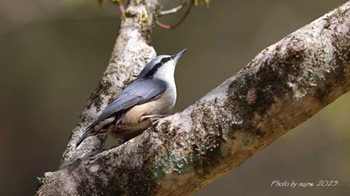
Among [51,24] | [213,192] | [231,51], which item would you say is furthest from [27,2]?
[213,192]

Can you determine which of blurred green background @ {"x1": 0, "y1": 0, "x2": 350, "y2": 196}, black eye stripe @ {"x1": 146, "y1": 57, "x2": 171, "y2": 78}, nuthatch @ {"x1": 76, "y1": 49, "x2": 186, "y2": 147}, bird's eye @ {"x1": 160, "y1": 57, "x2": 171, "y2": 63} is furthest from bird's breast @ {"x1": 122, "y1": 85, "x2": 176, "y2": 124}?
blurred green background @ {"x1": 0, "y1": 0, "x2": 350, "y2": 196}

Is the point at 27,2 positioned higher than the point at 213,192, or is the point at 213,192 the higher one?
the point at 27,2

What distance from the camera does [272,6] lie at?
270 inches

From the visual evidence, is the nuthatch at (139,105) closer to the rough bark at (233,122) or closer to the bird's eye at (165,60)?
the bird's eye at (165,60)

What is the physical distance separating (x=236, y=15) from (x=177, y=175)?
4.80m

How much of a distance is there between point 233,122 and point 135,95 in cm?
126

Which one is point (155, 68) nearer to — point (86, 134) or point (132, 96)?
point (132, 96)

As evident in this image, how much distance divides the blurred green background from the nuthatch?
2.71m

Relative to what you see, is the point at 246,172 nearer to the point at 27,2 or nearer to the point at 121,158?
the point at 27,2

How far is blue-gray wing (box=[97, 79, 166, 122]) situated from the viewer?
10.8 ft

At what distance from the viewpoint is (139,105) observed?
3.41m

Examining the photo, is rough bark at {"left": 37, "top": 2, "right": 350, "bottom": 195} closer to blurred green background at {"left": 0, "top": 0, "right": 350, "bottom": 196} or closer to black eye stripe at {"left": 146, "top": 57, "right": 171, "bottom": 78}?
black eye stripe at {"left": 146, "top": 57, "right": 171, "bottom": 78}

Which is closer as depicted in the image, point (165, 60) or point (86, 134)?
point (86, 134)

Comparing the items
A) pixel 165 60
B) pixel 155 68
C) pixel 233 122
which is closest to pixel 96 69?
pixel 165 60
